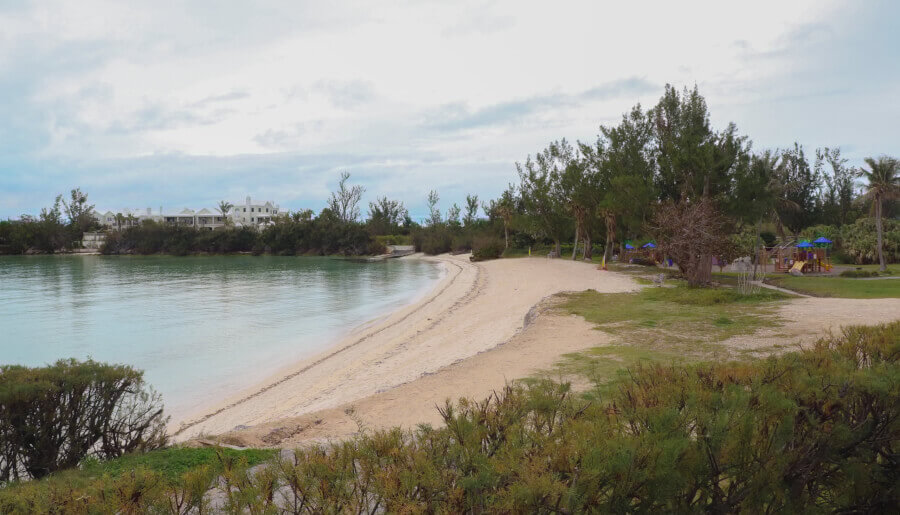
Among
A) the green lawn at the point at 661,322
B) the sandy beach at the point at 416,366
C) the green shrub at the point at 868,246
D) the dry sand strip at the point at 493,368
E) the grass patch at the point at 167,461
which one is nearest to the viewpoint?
the grass patch at the point at 167,461

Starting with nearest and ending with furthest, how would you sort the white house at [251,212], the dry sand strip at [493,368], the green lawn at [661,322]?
the dry sand strip at [493,368] → the green lawn at [661,322] → the white house at [251,212]

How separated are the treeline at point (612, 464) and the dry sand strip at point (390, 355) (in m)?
5.95

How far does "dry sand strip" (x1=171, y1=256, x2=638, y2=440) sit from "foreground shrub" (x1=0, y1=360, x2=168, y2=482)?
2.38m

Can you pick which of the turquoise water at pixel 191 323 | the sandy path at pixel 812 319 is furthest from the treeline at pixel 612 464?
the turquoise water at pixel 191 323

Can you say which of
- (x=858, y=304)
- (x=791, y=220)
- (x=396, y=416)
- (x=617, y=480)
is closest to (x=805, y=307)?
(x=858, y=304)

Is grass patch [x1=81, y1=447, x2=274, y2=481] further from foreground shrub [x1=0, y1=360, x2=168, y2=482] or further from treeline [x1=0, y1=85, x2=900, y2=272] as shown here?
treeline [x1=0, y1=85, x2=900, y2=272]

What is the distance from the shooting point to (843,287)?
68.4ft

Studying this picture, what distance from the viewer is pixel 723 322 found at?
42.5 ft

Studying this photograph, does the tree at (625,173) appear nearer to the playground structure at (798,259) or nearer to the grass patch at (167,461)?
the playground structure at (798,259)

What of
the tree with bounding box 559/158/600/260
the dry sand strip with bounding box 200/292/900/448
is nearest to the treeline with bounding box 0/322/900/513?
the dry sand strip with bounding box 200/292/900/448

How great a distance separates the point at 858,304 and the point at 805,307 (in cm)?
148

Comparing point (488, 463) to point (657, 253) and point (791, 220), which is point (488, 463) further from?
point (791, 220)

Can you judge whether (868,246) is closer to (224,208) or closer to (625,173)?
(625,173)

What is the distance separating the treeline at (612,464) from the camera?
2.29 metres
